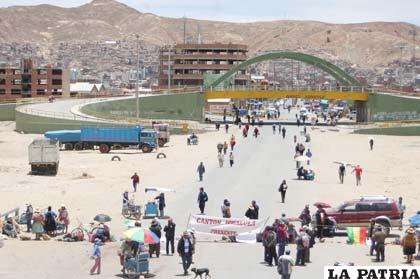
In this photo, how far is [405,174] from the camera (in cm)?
5453

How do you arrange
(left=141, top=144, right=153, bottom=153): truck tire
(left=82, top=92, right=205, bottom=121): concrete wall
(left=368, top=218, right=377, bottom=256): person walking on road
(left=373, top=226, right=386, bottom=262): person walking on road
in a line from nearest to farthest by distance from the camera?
(left=373, top=226, right=386, bottom=262): person walking on road → (left=368, top=218, right=377, bottom=256): person walking on road → (left=141, top=144, right=153, bottom=153): truck tire → (left=82, top=92, right=205, bottom=121): concrete wall

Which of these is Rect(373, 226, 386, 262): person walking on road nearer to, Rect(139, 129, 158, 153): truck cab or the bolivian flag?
the bolivian flag

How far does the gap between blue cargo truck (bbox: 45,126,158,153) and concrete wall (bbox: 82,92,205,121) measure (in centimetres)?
3464

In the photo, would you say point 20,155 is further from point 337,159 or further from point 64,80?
point 64,80

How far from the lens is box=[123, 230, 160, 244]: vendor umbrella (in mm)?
24234

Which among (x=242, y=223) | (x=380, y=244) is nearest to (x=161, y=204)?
(x=242, y=223)

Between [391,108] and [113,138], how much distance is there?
158ft

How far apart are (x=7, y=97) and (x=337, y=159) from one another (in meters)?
91.2

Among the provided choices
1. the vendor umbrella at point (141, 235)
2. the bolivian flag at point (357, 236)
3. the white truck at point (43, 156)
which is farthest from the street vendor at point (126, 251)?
the white truck at point (43, 156)

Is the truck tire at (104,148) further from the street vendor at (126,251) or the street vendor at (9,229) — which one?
the street vendor at (126,251)

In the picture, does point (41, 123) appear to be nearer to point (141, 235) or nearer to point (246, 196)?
point (246, 196)

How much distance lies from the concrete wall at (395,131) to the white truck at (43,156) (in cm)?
4921

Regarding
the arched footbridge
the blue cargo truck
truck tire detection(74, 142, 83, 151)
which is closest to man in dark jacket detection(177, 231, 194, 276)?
the blue cargo truck

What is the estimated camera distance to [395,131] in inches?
3688
